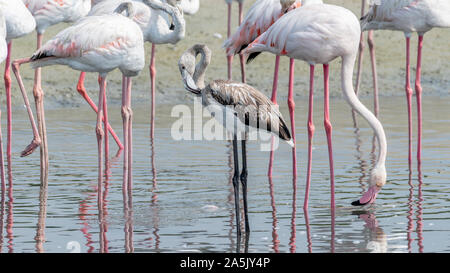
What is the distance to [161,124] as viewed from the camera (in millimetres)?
11336

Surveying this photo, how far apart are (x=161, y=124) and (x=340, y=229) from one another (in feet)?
17.2

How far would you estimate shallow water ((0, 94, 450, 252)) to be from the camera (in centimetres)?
602

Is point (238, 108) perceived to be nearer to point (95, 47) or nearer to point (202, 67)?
point (202, 67)

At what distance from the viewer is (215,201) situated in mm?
Result: 7277

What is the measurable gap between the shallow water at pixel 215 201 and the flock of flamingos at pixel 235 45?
0.22m

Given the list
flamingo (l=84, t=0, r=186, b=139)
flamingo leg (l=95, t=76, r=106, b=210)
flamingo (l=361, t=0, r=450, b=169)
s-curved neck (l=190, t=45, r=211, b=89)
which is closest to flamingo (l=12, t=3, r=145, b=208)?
flamingo leg (l=95, t=76, r=106, b=210)

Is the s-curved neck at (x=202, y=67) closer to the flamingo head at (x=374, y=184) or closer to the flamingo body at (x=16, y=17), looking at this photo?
the flamingo head at (x=374, y=184)

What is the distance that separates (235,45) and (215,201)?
5.05ft

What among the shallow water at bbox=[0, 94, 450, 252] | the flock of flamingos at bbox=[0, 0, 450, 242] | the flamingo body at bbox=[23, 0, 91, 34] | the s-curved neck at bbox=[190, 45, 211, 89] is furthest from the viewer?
the flamingo body at bbox=[23, 0, 91, 34]

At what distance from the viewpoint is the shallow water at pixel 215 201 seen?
602 cm

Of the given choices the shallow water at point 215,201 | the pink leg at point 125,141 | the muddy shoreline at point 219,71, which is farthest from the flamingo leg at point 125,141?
the muddy shoreline at point 219,71

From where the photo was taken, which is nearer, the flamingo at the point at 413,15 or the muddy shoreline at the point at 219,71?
the flamingo at the point at 413,15

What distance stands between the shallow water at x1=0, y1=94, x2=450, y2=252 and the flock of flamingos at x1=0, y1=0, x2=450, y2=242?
22 centimetres

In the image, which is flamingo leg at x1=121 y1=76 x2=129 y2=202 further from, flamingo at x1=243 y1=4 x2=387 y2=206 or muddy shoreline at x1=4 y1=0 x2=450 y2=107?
muddy shoreline at x1=4 y1=0 x2=450 y2=107
